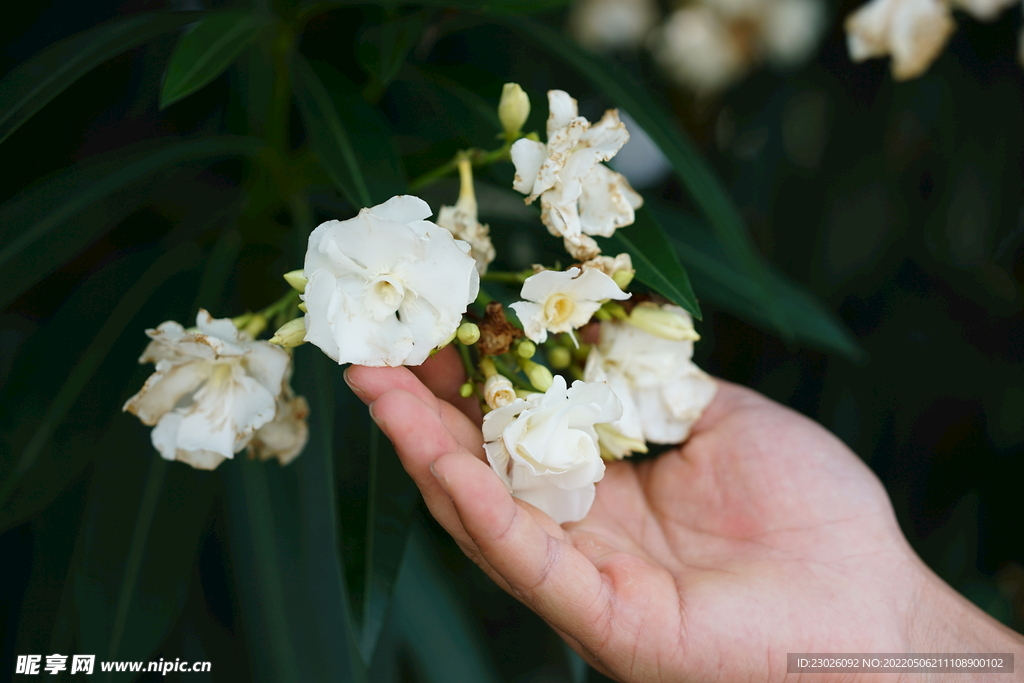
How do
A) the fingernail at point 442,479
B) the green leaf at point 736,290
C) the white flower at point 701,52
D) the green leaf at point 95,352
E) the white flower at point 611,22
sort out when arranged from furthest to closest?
the white flower at point 611,22 < the white flower at point 701,52 < the green leaf at point 736,290 < the green leaf at point 95,352 < the fingernail at point 442,479

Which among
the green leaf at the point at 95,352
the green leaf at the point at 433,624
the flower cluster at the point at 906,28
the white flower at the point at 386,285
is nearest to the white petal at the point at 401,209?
the white flower at the point at 386,285

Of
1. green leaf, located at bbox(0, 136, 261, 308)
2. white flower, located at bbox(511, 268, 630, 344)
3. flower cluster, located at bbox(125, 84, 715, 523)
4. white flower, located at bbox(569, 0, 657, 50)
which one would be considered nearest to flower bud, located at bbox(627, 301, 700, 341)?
flower cluster, located at bbox(125, 84, 715, 523)

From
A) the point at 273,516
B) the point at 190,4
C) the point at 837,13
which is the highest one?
the point at 837,13

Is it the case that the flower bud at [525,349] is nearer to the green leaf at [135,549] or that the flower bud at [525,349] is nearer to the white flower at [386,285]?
the white flower at [386,285]

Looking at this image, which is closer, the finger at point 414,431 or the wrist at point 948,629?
the finger at point 414,431

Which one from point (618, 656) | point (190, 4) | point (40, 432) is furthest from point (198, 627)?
point (190, 4)

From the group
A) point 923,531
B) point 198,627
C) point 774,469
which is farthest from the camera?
point 923,531

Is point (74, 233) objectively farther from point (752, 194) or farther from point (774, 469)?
point (752, 194)
